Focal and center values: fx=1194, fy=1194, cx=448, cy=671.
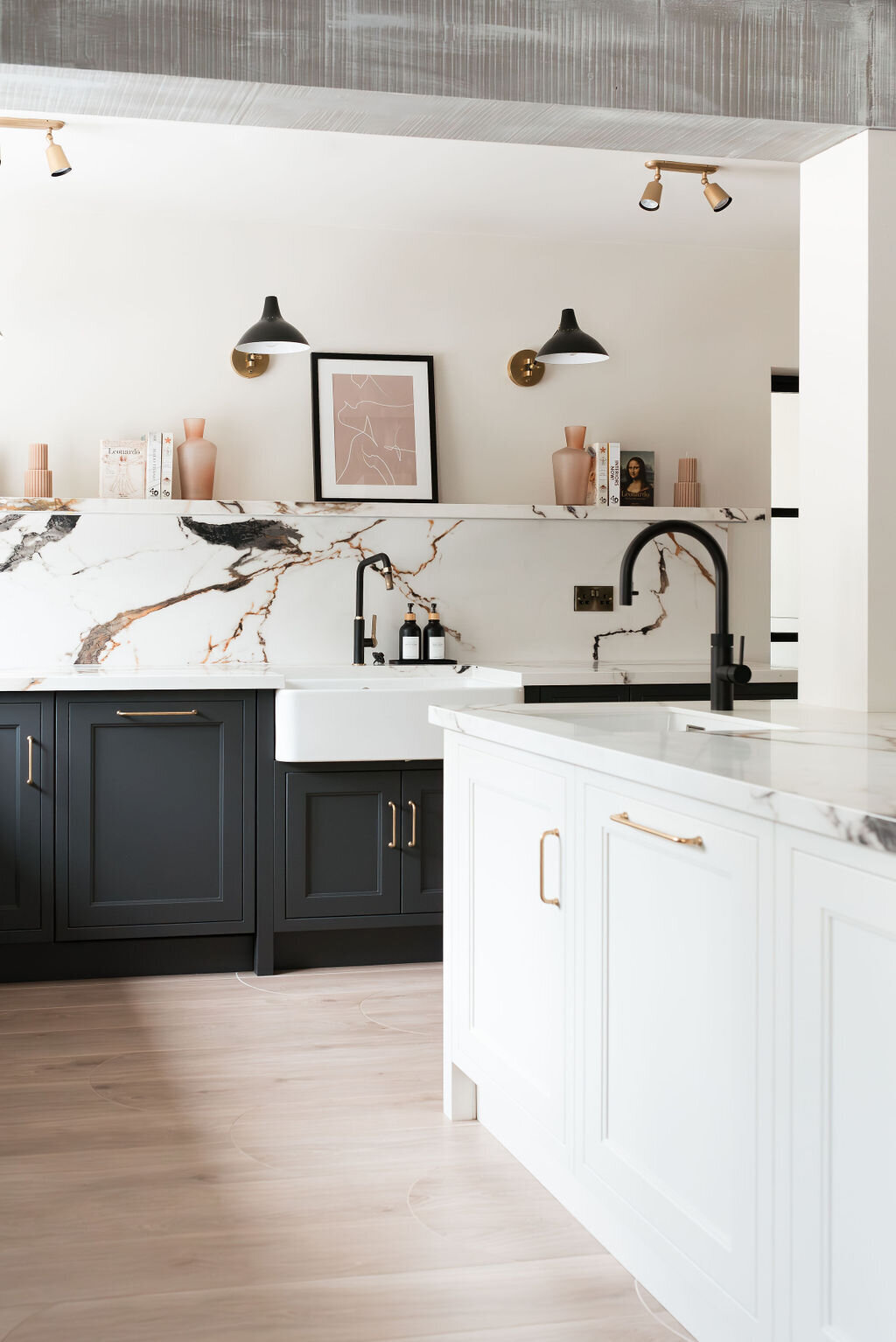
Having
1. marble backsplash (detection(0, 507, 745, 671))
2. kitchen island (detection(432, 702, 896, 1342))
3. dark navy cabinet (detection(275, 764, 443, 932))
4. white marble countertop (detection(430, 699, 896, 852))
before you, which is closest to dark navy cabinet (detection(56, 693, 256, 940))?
dark navy cabinet (detection(275, 764, 443, 932))

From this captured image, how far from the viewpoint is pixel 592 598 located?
14.3 ft

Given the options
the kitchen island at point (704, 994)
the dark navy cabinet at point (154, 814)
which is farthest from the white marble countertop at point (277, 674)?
the kitchen island at point (704, 994)

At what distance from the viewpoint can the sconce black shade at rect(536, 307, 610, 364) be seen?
12.6ft

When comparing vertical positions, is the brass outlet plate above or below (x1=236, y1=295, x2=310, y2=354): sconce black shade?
below

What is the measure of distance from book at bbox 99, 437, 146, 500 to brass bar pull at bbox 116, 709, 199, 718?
86cm

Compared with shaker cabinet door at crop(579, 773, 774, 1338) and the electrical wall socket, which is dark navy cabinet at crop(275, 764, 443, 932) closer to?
the electrical wall socket

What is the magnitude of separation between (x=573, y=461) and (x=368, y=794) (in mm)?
1473

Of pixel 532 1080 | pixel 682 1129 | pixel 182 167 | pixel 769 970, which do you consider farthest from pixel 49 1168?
pixel 182 167

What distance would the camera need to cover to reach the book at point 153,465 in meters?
3.93

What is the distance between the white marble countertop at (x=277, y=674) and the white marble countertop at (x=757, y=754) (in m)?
1.13

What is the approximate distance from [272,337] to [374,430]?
0.67 meters

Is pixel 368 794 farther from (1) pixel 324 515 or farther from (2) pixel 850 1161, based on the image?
(2) pixel 850 1161

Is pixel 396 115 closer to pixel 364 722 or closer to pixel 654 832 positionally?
pixel 654 832

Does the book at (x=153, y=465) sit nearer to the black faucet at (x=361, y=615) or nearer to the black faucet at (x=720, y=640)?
the black faucet at (x=361, y=615)
